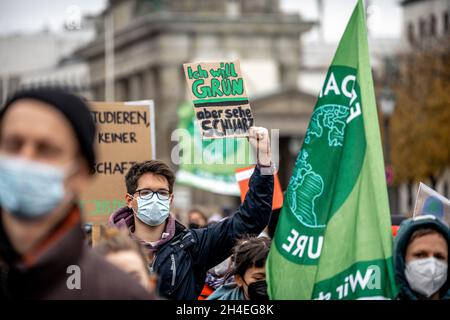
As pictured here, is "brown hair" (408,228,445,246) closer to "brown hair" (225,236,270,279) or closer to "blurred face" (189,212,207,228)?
"brown hair" (225,236,270,279)

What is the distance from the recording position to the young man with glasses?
291 inches

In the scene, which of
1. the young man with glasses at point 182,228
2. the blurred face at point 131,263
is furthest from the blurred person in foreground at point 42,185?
the young man with glasses at point 182,228

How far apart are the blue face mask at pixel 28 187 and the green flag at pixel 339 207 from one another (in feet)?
8.56

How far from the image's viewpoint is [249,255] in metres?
7.16

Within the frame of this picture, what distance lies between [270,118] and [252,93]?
5163 millimetres

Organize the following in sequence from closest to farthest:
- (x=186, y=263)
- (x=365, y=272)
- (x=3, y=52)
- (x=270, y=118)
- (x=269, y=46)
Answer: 1. (x=365, y=272)
2. (x=186, y=263)
3. (x=270, y=118)
4. (x=269, y=46)
5. (x=3, y=52)

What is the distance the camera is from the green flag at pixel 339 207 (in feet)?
21.1

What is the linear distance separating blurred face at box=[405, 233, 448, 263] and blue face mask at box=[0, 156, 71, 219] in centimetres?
263

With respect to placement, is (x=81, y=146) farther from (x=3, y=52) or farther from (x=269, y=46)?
(x=3, y=52)

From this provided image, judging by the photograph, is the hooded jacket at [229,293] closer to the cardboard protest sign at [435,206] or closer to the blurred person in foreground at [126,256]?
the cardboard protest sign at [435,206]

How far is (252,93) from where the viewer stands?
271 ft

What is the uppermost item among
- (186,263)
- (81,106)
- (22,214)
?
(81,106)

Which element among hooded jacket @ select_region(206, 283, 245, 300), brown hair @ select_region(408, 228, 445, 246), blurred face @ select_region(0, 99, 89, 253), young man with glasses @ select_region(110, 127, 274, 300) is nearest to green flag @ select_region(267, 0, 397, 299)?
brown hair @ select_region(408, 228, 445, 246)

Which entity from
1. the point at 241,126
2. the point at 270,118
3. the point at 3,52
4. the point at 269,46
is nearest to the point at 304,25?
the point at 269,46
